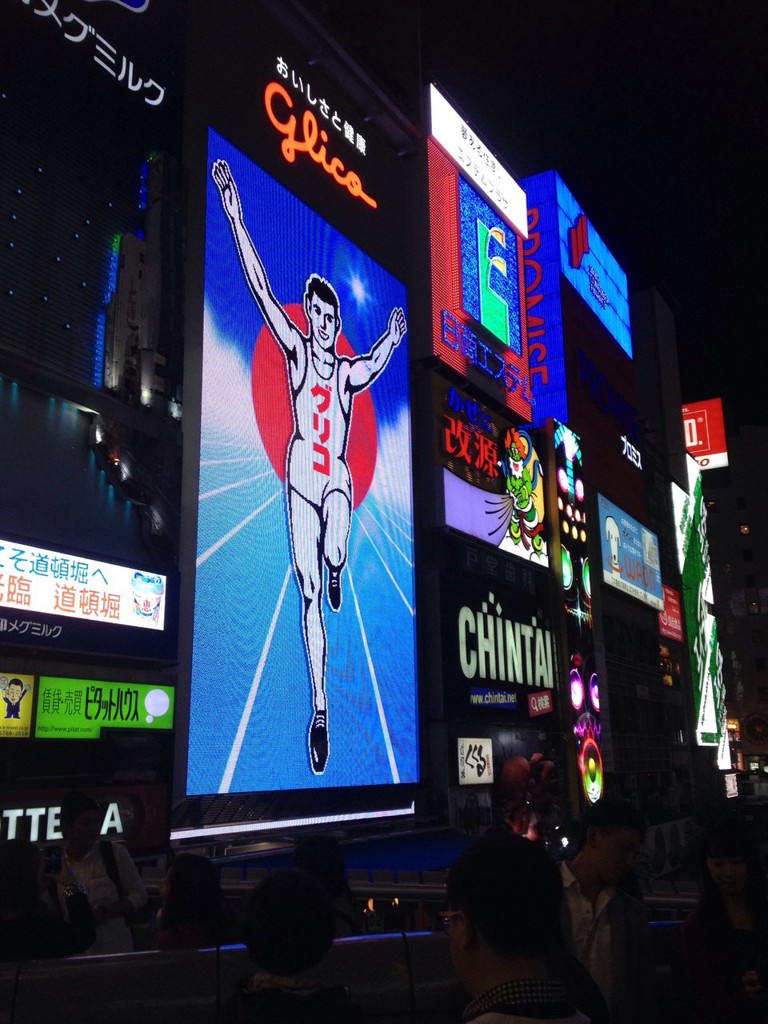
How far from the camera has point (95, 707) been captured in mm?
10344

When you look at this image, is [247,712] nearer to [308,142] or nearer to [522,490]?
[308,142]

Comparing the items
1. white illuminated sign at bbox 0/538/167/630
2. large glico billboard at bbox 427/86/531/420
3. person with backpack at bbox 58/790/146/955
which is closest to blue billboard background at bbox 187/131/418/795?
white illuminated sign at bbox 0/538/167/630

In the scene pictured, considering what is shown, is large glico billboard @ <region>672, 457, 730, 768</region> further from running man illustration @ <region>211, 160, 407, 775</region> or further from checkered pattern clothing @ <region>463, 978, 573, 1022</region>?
checkered pattern clothing @ <region>463, 978, 573, 1022</region>

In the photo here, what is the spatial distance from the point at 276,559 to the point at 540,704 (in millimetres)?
9329

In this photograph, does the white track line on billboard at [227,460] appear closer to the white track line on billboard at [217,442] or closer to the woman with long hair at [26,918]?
the white track line on billboard at [217,442]

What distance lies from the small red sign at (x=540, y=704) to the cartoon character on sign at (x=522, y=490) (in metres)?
3.32

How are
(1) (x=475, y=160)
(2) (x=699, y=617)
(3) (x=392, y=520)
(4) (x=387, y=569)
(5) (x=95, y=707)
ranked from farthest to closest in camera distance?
(2) (x=699, y=617) < (1) (x=475, y=160) < (3) (x=392, y=520) < (4) (x=387, y=569) < (5) (x=95, y=707)

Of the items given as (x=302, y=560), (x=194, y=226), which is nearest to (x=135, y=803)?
(x=302, y=560)

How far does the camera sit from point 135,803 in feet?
34.4

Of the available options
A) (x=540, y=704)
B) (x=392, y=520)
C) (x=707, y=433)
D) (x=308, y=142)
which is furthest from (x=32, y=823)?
(x=707, y=433)

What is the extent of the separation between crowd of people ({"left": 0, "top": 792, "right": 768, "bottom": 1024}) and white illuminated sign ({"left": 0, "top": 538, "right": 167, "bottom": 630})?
5.13 m

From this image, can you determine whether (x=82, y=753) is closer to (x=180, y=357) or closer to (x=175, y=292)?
(x=180, y=357)

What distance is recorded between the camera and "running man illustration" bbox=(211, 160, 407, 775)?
555 inches

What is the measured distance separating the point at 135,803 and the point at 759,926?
8469 mm
